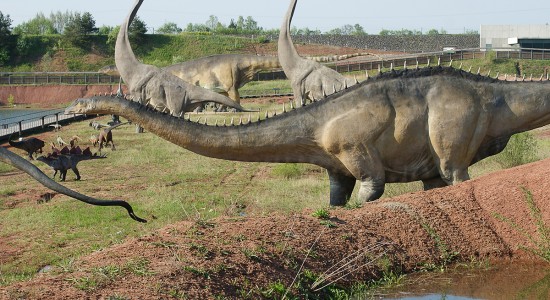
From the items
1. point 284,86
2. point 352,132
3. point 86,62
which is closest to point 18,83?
point 86,62

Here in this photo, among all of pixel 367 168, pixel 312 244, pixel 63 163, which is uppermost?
pixel 367 168

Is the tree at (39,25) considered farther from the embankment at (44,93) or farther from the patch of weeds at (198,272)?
the patch of weeds at (198,272)

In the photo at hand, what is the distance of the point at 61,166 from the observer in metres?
17.0

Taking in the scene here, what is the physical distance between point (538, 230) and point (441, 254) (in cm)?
93

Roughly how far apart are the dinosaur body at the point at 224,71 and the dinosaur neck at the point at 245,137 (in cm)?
2147

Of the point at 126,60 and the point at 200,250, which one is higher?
the point at 126,60

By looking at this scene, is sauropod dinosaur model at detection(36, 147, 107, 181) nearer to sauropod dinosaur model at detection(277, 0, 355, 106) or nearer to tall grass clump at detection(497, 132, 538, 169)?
sauropod dinosaur model at detection(277, 0, 355, 106)

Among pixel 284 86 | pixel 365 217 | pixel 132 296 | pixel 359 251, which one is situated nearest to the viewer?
pixel 132 296

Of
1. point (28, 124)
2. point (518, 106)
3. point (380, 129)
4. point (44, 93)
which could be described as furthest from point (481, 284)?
point (44, 93)

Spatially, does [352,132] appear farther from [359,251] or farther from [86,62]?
[86,62]

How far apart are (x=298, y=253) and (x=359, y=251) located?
1.90ft

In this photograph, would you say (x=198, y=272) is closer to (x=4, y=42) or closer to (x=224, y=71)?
(x=224, y=71)

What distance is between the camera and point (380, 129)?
9.31 m

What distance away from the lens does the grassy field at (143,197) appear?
1062 centimetres
